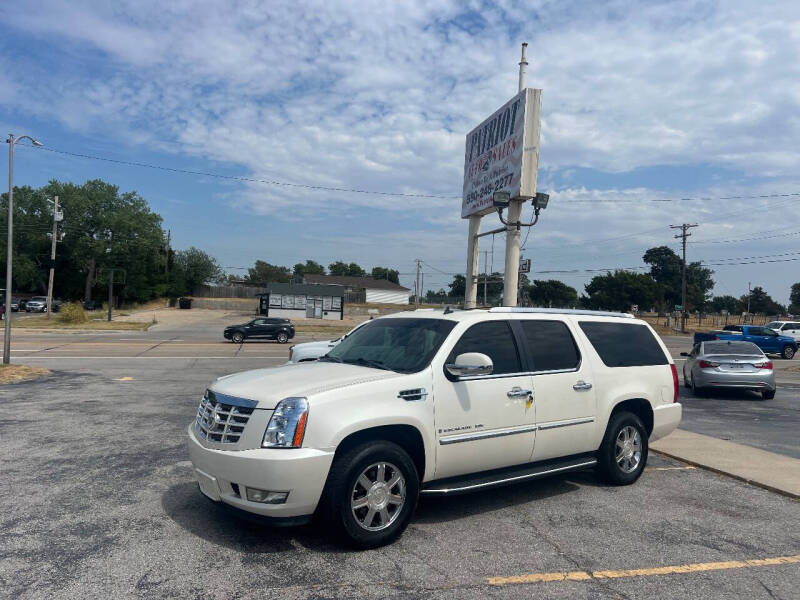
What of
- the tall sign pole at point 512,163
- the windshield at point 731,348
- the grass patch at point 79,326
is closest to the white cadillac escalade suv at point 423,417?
the tall sign pole at point 512,163

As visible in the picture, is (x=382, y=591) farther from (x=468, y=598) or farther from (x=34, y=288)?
(x=34, y=288)

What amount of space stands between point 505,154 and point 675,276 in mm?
102362

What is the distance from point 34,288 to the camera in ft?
263

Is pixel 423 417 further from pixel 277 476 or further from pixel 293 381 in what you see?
pixel 277 476

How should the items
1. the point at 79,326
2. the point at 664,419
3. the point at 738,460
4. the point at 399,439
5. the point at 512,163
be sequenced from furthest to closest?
the point at 79,326
the point at 512,163
the point at 738,460
the point at 664,419
the point at 399,439

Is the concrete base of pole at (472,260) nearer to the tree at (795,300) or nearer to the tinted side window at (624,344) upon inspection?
the tinted side window at (624,344)

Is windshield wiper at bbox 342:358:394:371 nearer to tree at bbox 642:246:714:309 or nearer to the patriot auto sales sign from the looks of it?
the patriot auto sales sign

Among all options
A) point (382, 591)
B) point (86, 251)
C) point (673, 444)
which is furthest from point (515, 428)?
point (86, 251)

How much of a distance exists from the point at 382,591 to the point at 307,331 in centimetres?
4157

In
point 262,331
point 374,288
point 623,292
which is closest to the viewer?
point 262,331

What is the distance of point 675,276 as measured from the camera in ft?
353

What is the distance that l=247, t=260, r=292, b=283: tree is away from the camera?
124250 millimetres

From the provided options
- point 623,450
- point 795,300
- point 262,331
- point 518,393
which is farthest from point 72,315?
point 795,300

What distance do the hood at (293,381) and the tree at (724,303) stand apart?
135805mm
